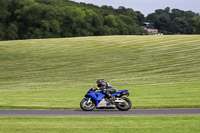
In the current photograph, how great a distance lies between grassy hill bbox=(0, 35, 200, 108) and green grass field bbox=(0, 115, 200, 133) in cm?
1067

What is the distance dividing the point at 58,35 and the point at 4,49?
165ft

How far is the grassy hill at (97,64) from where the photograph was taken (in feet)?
114

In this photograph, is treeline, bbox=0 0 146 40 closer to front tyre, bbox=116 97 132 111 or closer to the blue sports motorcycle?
the blue sports motorcycle

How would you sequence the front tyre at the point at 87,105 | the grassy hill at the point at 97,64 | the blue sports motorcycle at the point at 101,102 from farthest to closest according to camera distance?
the grassy hill at the point at 97,64, the front tyre at the point at 87,105, the blue sports motorcycle at the point at 101,102

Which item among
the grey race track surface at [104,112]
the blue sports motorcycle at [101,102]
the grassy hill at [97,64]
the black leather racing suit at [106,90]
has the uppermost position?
the black leather racing suit at [106,90]

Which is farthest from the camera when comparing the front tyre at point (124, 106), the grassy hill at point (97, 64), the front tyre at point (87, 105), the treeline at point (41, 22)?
the treeline at point (41, 22)

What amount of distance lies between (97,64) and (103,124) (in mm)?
31494

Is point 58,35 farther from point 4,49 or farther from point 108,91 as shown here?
point 108,91

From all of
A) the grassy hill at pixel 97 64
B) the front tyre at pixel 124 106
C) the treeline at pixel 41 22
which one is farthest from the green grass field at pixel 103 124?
the treeline at pixel 41 22

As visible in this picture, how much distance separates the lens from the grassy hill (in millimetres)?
34875

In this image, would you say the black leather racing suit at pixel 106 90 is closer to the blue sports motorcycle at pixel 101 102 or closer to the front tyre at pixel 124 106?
the blue sports motorcycle at pixel 101 102

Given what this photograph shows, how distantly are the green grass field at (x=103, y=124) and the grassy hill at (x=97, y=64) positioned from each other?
1067 cm

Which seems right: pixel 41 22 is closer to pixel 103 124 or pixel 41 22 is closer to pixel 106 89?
pixel 106 89

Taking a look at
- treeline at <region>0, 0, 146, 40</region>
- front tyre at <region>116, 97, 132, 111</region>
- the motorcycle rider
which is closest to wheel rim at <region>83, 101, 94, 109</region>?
the motorcycle rider
